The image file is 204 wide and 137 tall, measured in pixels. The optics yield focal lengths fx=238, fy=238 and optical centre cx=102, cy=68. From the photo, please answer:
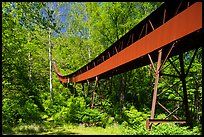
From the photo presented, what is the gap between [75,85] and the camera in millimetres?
32062

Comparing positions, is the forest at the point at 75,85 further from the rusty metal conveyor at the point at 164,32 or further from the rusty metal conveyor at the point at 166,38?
the rusty metal conveyor at the point at 164,32

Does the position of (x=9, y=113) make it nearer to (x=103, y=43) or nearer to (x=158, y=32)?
(x=158, y=32)

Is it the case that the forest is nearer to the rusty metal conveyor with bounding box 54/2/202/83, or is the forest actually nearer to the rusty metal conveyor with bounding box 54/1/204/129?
the rusty metal conveyor with bounding box 54/1/204/129

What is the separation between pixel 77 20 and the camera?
29.8 meters

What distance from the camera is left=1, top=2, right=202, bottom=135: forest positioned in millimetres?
11094

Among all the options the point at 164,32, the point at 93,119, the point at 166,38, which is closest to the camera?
→ the point at 166,38

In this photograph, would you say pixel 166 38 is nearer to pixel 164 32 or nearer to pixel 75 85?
pixel 164 32

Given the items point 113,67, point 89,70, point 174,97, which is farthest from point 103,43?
point 113,67

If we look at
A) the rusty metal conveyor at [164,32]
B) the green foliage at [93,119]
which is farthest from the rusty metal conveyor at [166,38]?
the green foliage at [93,119]

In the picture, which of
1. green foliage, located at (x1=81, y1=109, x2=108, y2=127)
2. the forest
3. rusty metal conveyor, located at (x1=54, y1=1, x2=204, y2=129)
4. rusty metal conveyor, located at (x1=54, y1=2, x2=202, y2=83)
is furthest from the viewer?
green foliage, located at (x1=81, y1=109, x2=108, y2=127)

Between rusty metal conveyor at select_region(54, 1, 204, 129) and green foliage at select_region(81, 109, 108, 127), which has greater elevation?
rusty metal conveyor at select_region(54, 1, 204, 129)

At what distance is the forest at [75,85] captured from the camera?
11094 millimetres

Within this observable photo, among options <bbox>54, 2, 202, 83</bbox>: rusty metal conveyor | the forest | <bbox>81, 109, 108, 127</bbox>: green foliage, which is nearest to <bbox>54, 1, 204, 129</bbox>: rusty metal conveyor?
<bbox>54, 2, 202, 83</bbox>: rusty metal conveyor

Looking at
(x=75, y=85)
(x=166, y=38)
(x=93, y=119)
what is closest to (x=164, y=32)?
(x=166, y=38)
